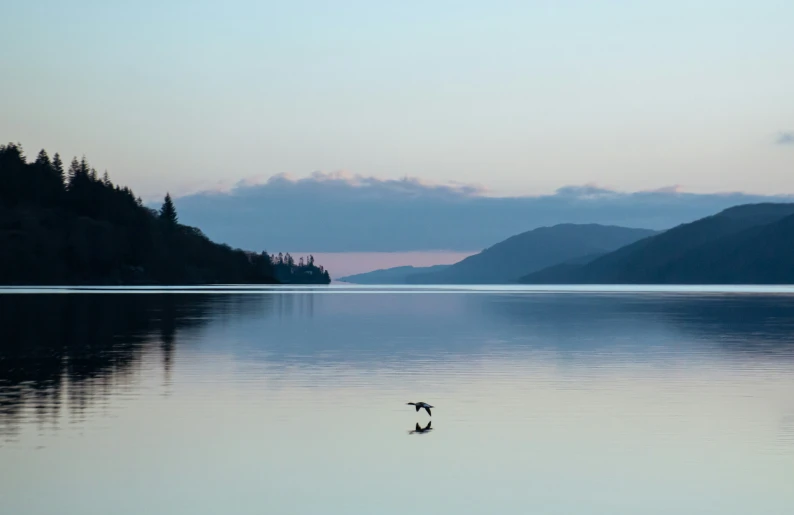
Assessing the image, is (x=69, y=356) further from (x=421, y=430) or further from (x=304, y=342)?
(x=421, y=430)

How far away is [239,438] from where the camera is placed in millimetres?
22234

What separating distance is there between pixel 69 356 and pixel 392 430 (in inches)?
869

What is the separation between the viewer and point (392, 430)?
77.4ft

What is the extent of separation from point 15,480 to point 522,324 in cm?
5473

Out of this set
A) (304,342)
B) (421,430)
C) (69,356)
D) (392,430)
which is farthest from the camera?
(304,342)

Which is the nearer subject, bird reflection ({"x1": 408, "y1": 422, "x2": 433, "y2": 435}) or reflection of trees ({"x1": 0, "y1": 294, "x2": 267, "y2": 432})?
bird reflection ({"x1": 408, "y1": 422, "x2": 433, "y2": 435})

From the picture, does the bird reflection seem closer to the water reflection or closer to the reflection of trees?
the water reflection

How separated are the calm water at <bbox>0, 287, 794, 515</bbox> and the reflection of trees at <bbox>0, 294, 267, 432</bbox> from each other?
0.58ft

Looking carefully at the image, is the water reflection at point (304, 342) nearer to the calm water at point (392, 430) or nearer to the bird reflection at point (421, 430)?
the calm water at point (392, 430)

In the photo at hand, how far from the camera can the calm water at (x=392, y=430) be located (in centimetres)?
1697

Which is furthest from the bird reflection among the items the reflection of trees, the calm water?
the reflection of trees

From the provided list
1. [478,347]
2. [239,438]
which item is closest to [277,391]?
[239,438]

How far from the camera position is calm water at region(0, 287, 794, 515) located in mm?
16969

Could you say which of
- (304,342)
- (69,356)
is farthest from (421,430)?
(304,342)
